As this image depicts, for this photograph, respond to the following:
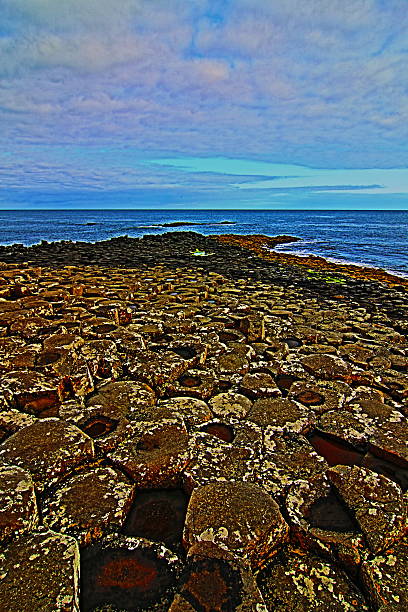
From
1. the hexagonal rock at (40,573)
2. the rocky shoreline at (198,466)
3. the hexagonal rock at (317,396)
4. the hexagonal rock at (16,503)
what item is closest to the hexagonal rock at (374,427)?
the rocky shoreline at (198,466)

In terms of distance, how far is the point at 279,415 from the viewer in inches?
135

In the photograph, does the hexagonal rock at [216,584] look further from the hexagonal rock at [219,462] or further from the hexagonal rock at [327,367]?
the hexagonal rock at [327,367]

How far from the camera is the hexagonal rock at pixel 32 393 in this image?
3482mm

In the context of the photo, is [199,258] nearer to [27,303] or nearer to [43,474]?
[27,303]

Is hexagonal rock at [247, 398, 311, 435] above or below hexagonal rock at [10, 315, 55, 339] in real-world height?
below

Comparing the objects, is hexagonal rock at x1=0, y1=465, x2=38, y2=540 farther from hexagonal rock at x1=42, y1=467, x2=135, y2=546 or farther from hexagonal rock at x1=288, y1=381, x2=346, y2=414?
hexagonal rock at x1=288, y1=381, x2=346, y2=414

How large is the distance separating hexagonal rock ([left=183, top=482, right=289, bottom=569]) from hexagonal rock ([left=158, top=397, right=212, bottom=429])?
0.90 meters

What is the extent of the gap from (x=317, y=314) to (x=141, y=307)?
3.90 m

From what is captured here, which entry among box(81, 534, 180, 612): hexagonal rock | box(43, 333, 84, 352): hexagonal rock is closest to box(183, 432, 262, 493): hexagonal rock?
box(81, 534, 180, 612): hexagonal rock

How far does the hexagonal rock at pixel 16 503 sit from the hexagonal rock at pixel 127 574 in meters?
0.42

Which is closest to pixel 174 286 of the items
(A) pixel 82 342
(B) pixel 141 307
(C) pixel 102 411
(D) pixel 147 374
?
(B) pixel 141 307

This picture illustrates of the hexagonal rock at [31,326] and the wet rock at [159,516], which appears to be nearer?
the wet rock at [159,516]

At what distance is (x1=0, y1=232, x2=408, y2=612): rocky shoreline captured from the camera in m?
1.86

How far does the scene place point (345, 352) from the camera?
535 centimetres
